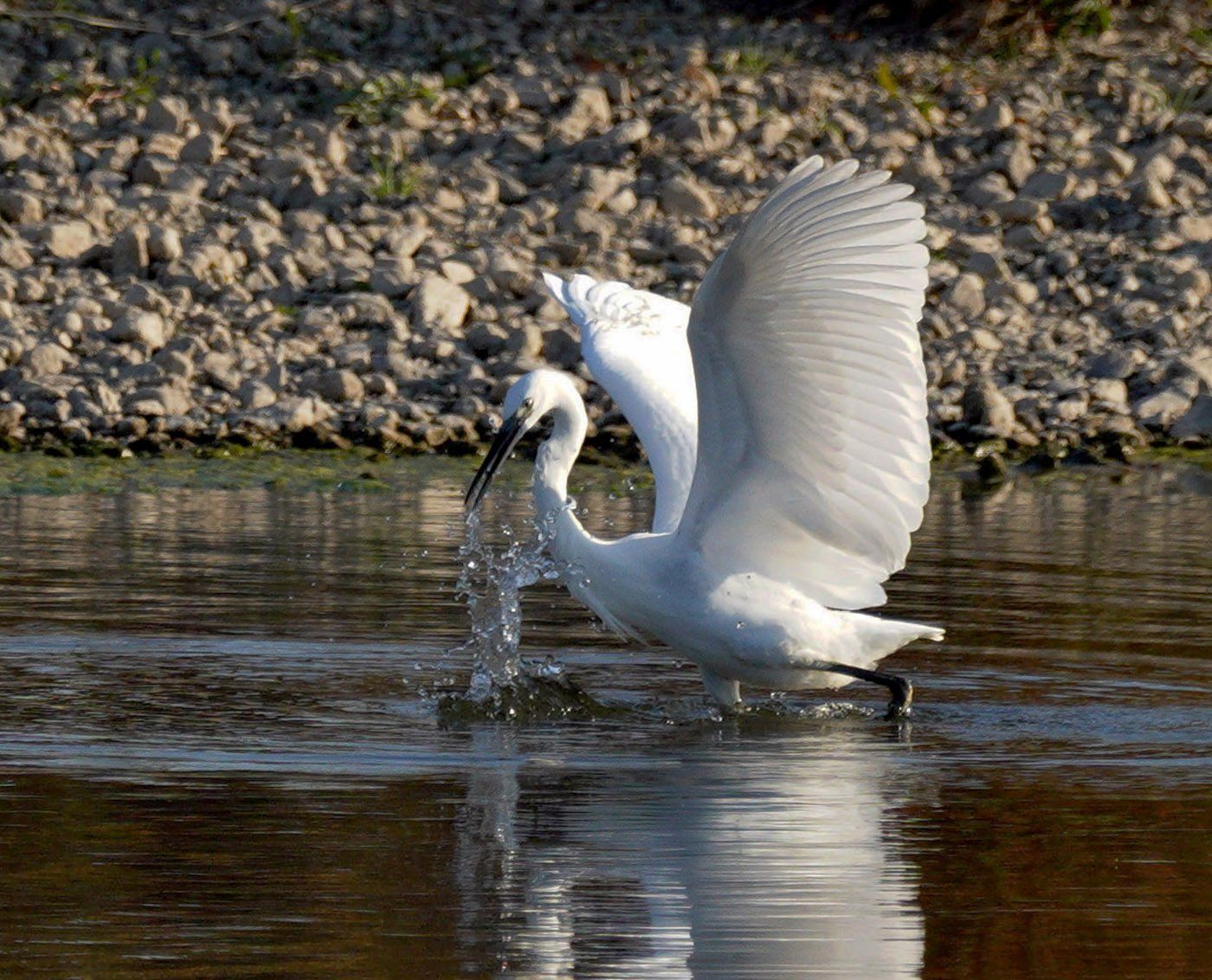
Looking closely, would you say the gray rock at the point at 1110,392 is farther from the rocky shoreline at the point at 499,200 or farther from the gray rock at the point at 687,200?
the gray rock at the point at 687,200

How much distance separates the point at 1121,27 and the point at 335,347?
303 inches

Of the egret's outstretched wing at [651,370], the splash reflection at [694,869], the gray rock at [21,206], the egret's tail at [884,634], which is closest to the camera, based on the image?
the splash reflection at [694,869]

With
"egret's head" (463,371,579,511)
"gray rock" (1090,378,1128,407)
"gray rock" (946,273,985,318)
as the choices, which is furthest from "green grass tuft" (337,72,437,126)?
"egret's head" (463,371,579,511)

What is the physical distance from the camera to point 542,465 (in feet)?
26.6

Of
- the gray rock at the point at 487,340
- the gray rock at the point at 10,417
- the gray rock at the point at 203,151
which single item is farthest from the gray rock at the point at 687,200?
the gray rock at the point at 10,417

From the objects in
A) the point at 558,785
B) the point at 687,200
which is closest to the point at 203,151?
the point at 687,200

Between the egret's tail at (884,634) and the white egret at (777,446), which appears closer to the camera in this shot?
the white egret at (777,446)

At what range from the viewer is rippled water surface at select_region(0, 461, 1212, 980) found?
184 inches

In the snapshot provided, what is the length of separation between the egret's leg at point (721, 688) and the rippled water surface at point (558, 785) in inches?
6.5

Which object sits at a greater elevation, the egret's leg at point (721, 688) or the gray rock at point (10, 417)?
the gray rock at point (10, 417)

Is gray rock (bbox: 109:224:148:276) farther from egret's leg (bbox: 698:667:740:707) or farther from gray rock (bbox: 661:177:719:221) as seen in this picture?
egret's leg (bbox: 698:667:740:707)

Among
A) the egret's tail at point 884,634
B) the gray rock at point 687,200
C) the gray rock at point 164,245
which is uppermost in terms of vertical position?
the gray rock at point 687,200

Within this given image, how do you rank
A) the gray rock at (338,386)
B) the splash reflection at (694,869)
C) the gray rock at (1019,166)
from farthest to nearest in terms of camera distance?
the gray rock at (1019,166), the gray rock at (338,386), the splash reflection at (694,869)

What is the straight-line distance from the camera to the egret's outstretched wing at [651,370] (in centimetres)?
845
